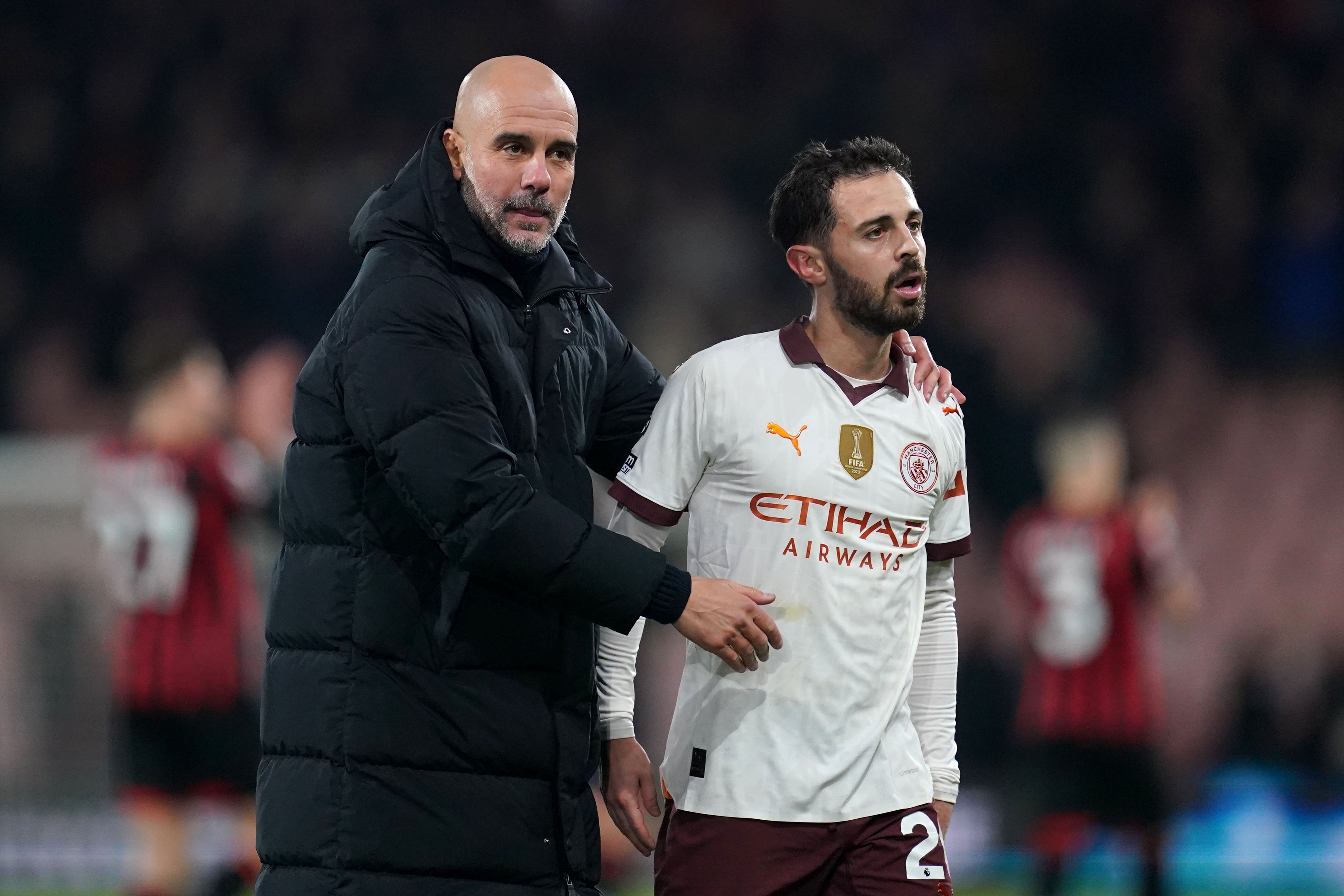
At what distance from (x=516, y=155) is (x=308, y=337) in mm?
7844

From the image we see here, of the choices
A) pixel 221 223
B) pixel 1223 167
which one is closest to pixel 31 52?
pixel 221 223

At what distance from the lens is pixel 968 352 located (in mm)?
10336

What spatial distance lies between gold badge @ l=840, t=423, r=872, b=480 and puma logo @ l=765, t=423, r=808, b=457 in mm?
80

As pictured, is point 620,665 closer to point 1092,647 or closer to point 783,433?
point 783,433

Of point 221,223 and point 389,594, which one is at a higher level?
point 221,223

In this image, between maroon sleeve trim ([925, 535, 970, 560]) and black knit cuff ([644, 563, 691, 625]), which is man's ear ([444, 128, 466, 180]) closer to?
black knit cuff ([644, 563, 691, 625])

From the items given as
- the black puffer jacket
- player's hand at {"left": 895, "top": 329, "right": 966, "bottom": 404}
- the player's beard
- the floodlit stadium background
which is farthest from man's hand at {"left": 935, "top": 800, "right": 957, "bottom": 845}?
the floodlit stadium background

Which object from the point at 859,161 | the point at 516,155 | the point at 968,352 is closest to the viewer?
the point at 516,155

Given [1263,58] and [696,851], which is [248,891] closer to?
[696,851]

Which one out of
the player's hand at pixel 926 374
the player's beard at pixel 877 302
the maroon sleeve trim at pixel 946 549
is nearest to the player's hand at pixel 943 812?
the maroon sleeve trim at pixel 946 549

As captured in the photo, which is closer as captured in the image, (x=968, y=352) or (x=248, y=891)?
(x=248, y=891)

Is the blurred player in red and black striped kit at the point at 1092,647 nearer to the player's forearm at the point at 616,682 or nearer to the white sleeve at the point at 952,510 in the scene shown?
the white sleeve at the point at 952,510

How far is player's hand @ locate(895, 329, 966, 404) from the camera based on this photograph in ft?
10.8

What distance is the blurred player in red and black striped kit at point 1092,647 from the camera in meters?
7.46
